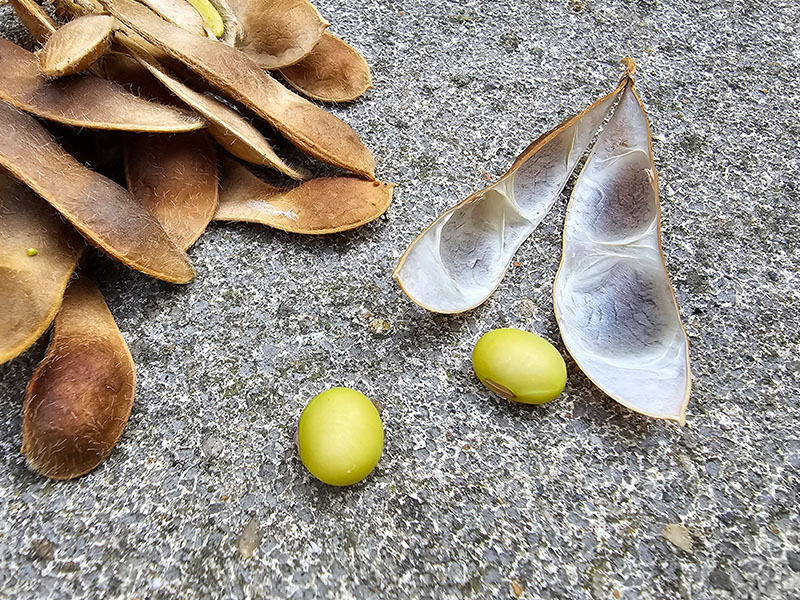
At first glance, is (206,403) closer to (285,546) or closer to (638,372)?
(285,546)

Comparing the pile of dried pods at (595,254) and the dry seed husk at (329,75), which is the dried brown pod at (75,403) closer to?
the pile of dried pods at (595,254)

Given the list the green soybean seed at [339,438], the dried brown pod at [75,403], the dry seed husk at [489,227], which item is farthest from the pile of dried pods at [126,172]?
the green soybean seed at [339,438]

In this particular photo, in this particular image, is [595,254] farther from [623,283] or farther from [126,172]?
[126,172]

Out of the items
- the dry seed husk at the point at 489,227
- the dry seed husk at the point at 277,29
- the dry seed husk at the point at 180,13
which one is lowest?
the dry seed husk at the point at 489,227

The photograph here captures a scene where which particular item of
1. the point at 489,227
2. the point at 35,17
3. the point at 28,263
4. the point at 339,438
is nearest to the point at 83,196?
the point at 28,263

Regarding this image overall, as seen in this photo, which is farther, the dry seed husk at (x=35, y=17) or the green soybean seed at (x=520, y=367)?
the dry seed husk at (x=35, y=17)

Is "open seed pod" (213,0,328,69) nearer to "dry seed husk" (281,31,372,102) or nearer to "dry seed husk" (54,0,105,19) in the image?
"dry seed husk" (281,31,372,102)
